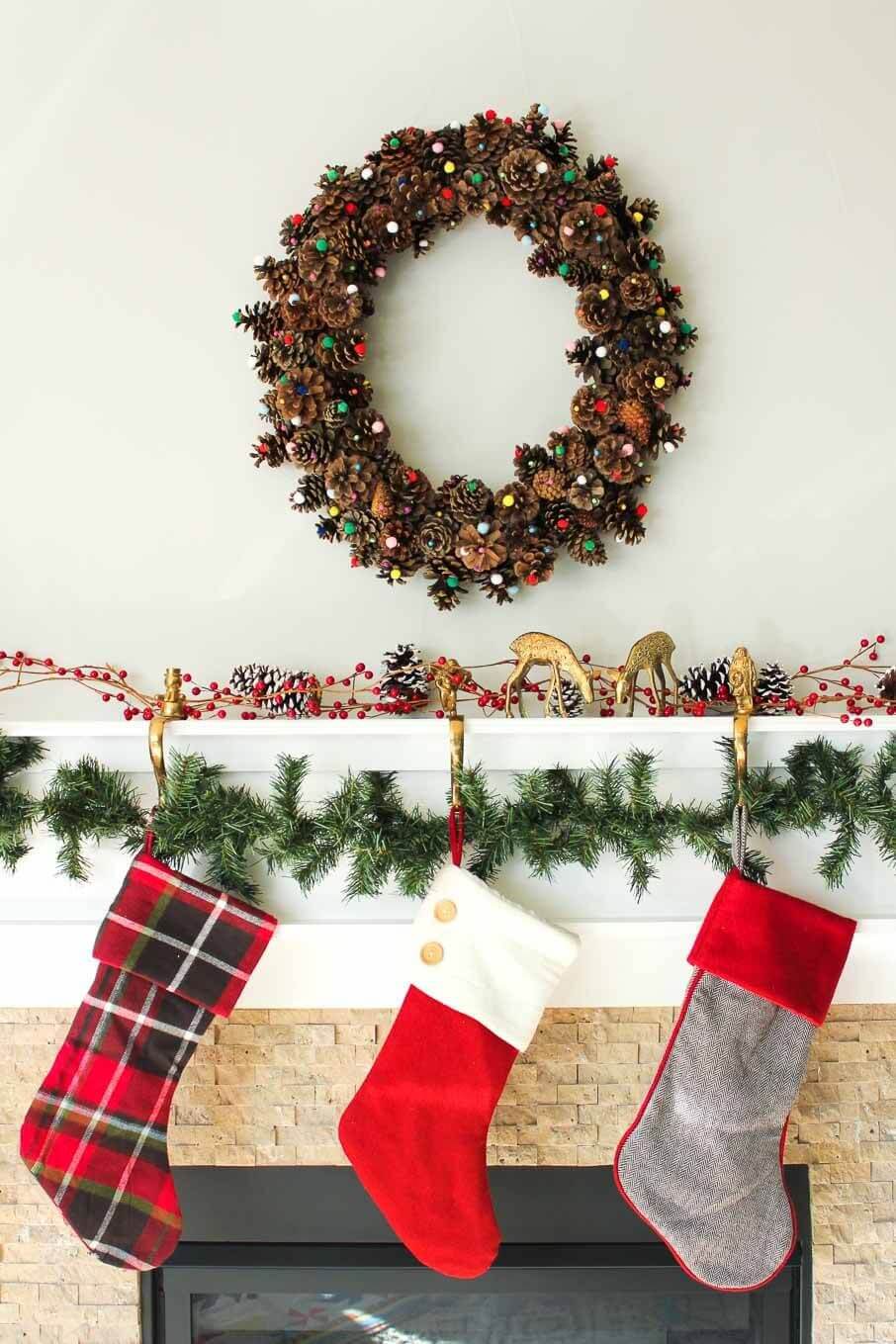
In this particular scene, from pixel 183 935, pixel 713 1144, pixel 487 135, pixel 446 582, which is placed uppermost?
pixel 487 135

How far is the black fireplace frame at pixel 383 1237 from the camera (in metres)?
1.25

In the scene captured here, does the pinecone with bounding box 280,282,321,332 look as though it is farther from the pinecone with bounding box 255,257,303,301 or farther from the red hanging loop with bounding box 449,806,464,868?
the red hanging loop with bounding box 449,806,464,868

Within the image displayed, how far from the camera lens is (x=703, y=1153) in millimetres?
1087

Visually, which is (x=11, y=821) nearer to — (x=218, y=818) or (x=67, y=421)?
(x=218, y=818)

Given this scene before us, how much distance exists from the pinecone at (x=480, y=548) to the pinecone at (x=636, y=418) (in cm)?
21

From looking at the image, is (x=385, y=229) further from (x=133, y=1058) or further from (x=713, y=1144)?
(x=713, y=1144)

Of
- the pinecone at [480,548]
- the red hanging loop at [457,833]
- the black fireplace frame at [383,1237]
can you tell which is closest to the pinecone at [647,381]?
the pinecone at [480,548]

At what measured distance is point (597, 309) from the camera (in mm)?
1222

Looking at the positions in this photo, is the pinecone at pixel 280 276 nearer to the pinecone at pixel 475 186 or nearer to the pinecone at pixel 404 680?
the pinecone at pixel 475 186

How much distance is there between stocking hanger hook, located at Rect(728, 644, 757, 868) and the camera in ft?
3.51

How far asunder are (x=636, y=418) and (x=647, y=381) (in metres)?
0.05

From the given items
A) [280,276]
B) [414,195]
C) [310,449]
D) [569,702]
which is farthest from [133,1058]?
[414,195]

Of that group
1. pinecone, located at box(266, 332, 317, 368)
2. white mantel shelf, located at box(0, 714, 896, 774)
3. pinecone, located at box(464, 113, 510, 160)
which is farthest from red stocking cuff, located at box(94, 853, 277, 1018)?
pinecone, located at box(464, 113, 510, 160)

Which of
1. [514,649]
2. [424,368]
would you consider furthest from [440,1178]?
[424,368]
